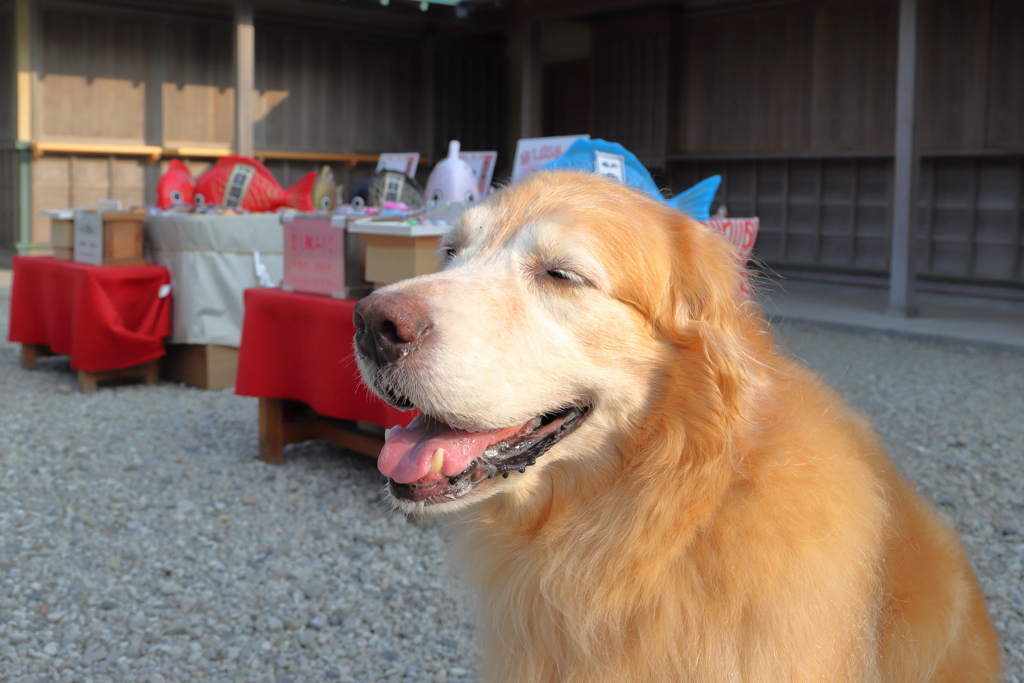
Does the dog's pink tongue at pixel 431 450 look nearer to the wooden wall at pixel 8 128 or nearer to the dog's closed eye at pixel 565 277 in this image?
the dog's closed eye at pixel 565 277

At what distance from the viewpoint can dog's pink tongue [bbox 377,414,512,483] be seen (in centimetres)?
159

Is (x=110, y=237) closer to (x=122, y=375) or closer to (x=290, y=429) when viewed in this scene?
(x=122, y=375)

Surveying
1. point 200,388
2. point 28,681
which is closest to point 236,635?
point 28,681

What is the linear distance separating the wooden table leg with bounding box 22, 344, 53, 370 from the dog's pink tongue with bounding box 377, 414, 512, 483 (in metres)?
6.19

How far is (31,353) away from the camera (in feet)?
22.4

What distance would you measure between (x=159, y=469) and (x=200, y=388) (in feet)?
5.87

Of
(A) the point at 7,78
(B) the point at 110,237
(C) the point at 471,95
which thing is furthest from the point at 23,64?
(B) the point at 110,237

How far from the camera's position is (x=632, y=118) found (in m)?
13.0

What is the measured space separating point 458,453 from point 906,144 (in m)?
8.18

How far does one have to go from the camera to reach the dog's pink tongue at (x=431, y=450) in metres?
1.59

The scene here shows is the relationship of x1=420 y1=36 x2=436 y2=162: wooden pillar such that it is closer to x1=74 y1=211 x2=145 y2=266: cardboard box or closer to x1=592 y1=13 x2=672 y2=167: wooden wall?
x1=592 y1=13 x2=672 y2=167: wooden wall

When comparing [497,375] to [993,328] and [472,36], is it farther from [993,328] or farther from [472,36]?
[472,36]

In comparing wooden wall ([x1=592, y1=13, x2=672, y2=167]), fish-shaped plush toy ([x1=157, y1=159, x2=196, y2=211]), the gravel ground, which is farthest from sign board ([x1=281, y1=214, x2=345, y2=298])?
wooden wall ([x1=592, y1=13, x2=672, y2=167])

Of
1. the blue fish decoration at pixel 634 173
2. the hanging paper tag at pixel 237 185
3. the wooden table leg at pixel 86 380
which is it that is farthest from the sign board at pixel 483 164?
the wooden table leg at pixel 86 380
